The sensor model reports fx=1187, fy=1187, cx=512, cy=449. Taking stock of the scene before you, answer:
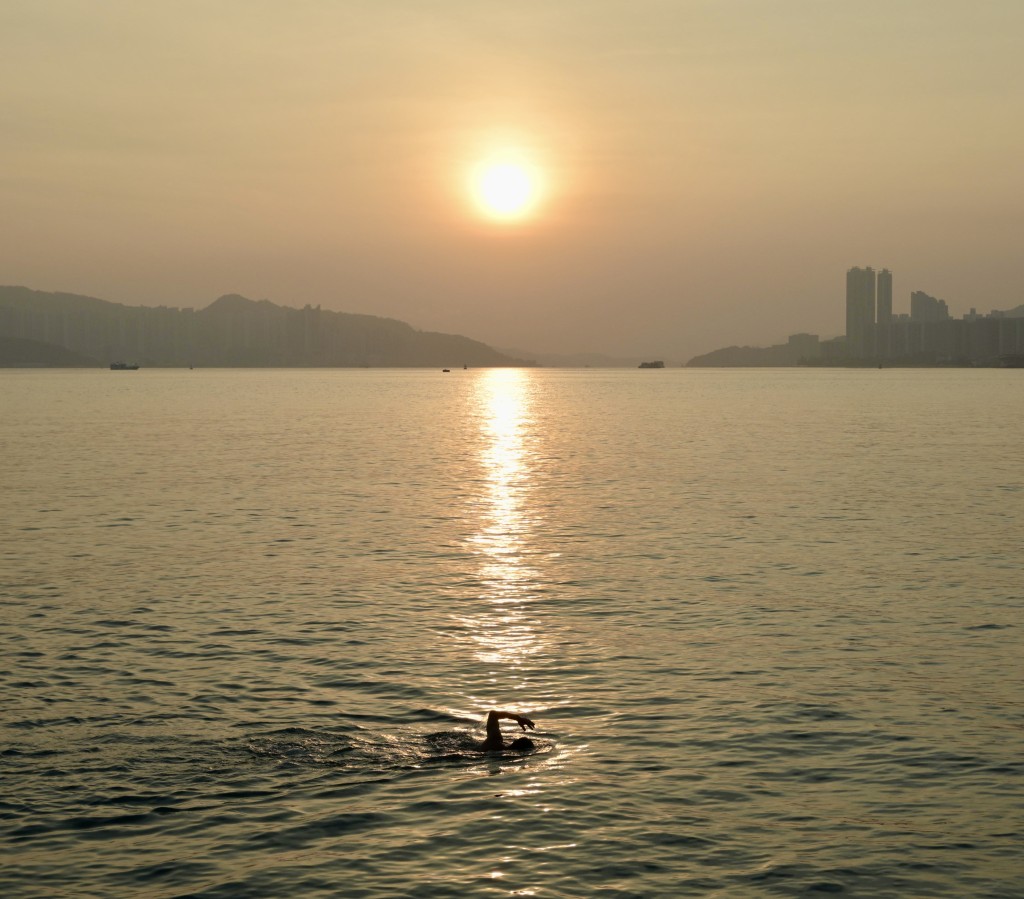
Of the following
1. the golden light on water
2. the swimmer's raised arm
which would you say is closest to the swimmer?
the swimmer's raised arm

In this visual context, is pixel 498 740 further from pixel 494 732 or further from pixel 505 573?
Answer: pixel 505 573

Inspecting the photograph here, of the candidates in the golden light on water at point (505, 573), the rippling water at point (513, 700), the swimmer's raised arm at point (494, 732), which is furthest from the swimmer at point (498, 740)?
the golden light on water at point (505, 573)

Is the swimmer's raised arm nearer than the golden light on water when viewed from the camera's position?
Yes

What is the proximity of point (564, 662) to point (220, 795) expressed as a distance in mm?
12916

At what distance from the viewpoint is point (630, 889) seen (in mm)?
20219

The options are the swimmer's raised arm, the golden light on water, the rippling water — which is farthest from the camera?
the golden light on water

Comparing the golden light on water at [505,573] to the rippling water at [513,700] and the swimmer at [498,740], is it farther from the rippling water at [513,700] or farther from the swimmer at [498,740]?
the swimmer at [498,740]

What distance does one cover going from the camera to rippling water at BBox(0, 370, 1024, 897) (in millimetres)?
21500

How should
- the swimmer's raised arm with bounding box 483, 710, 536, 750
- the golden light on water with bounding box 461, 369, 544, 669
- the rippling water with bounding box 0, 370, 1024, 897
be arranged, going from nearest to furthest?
1. the rippling water with bounding box 0, 370, 1024, 897
2. the swimmer's raised arm with bounding box 483, 710, 536, 750
3. the golden light on water with bounding box 461, 369, 544, 669

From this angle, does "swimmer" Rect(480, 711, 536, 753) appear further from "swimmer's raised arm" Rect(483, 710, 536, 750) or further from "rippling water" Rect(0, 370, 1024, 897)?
"rippling water" Rect(0, 370, 1024, 897)

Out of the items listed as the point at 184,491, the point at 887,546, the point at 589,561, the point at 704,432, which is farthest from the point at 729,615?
the point at 704,432

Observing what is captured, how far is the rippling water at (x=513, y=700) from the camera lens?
70.5ft

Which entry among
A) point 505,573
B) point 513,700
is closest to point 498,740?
point 513,700

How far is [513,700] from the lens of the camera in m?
31.1
